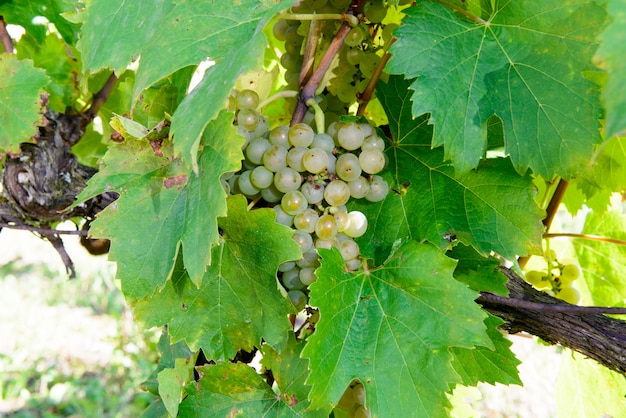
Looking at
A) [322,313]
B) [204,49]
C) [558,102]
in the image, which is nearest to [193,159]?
[204,49]

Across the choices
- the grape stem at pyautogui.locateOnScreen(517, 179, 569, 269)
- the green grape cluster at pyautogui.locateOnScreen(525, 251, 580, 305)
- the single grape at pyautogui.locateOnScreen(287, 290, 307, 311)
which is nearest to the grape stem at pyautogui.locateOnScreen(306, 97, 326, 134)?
the single grape at pyautogui.locateOnScreen(287, 290, 307, 311)

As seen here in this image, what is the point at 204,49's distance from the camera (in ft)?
2.22

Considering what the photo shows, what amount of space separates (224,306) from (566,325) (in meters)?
0.49

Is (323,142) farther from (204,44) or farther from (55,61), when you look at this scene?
(55,61)

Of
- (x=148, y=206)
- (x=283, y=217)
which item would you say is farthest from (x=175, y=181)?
(x=283, y=217)

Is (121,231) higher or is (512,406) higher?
(121,231)

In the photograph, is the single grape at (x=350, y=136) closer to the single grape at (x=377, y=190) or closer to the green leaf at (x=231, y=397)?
the single grape at (x=377, y=190)

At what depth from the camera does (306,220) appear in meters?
0.79

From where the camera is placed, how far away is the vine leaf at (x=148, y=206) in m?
0.71

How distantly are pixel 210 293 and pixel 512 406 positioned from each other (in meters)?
2.64

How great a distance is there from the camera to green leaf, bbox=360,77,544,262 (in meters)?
0.80

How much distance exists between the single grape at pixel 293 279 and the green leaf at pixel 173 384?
203mm

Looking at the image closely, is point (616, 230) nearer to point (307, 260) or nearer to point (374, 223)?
point (374, 223)

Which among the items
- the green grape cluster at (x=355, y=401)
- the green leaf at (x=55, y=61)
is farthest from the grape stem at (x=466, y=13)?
the green leaf at (x=55, y=61)
